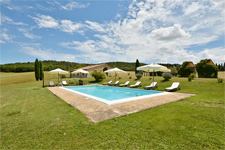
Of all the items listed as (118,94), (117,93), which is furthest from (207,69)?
(118,94)

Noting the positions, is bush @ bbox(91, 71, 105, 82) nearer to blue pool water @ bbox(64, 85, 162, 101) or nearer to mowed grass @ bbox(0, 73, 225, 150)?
blue pool water @ bbox(64, 85, 162, 101)

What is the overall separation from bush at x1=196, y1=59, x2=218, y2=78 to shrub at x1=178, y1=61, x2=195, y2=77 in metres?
1.32

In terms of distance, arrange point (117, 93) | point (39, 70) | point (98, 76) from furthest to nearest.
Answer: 1. point (39, 70)
2. point (98, 76)
3. point (117, 93)

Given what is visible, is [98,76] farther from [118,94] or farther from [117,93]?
[118,94]

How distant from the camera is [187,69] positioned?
26734 mm

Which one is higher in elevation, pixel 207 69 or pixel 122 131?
pixel 207 69

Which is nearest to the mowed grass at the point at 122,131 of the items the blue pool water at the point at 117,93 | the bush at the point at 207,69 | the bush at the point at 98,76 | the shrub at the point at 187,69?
the blue pool water at the point at 117,93

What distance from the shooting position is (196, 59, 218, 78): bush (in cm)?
2405

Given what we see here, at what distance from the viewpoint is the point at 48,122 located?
5.71 meters

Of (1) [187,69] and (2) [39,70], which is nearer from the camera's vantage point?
(1) [187,69]

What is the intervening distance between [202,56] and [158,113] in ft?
75.5

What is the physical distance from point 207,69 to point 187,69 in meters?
3.07

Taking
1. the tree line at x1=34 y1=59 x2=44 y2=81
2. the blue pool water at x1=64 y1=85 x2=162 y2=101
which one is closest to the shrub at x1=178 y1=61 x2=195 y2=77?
the blue pool water at x1=64 y1=85 x2=162 y2=101

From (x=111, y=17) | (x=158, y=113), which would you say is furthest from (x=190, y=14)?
(x=158, y=113)
